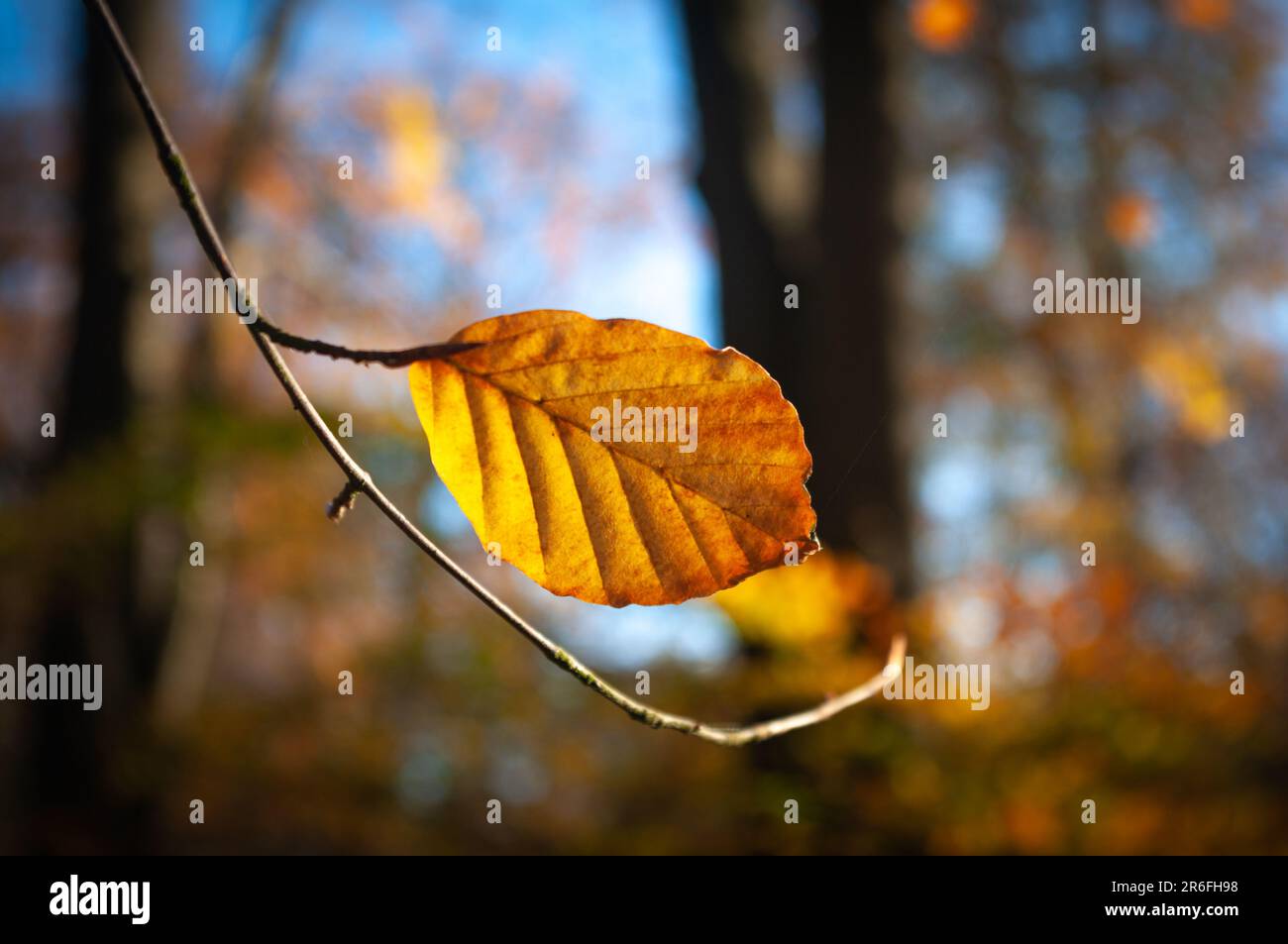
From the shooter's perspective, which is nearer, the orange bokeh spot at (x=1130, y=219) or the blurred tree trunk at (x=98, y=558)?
the blurred tree trunk at (x=98, y=558)

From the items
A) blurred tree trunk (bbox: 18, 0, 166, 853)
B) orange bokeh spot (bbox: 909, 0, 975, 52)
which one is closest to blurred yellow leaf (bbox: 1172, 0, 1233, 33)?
Answer: orange bokeh spot (bbox: 909, 0, 975, 52)

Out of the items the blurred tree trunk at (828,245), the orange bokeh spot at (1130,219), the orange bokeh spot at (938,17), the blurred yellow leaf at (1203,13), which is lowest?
the blurred tree trunk at (828,245)

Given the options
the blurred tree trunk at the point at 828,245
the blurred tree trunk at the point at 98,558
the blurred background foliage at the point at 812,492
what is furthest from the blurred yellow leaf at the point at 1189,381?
the blurred tree trunk at the point at 98,558

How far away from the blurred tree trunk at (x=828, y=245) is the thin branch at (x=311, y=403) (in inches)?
77.0

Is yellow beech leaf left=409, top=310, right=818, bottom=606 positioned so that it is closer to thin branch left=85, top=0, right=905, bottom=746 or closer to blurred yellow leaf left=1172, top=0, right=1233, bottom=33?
thin branch left=85, top=0, right=905, bottom=746

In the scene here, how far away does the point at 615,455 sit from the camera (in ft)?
0.93

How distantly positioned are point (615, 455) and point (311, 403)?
11 centimetres

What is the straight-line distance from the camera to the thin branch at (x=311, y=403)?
207mm

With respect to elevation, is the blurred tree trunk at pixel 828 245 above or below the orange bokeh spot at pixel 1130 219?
below

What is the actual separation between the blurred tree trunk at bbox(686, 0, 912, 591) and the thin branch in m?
A: 1.96

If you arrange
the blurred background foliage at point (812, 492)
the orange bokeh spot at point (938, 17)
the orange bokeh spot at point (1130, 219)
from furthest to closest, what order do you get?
the orange bokeh spot at point (1130, 219), the orange bokeh spot at point (938, 17), the blurred background foliage at point (812, 492)

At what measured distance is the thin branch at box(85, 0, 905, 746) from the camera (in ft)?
0.68

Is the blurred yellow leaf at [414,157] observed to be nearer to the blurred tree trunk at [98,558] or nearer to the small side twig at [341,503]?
the blurred tree trunk at [98,558]

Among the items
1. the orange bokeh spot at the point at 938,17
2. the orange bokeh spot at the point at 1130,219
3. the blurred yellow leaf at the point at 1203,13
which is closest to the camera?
the orange bokeh spot at the point at 938,17
